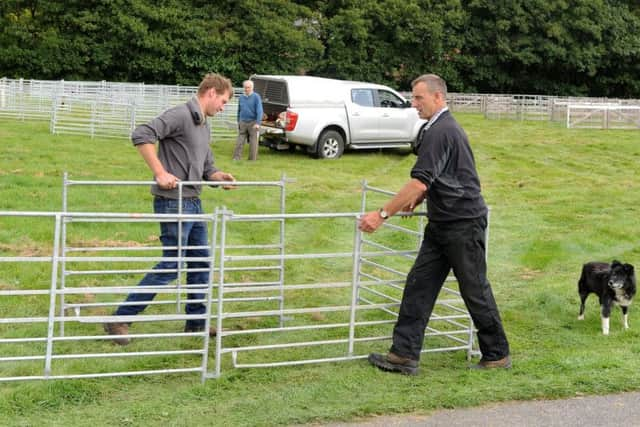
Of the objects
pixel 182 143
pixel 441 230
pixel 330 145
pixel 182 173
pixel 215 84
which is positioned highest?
pixel 215 84

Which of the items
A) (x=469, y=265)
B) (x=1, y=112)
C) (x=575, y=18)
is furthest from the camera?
(x=575, y=18)

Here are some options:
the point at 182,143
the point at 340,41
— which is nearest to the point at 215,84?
the point at 182,143

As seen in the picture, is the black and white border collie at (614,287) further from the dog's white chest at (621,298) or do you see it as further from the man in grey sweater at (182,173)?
the man in grey sweater at (182,173)

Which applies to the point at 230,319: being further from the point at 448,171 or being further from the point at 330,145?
the point at 330,145

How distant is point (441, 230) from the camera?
628cm

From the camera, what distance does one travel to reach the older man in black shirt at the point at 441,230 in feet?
20.0

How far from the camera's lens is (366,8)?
53594 mm

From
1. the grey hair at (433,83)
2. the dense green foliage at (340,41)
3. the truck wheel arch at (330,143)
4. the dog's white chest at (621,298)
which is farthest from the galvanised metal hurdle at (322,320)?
the dense green foliage at (340,41)

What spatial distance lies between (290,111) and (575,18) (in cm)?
4216

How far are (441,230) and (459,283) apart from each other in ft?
1.38

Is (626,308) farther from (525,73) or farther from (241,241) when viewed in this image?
(525,73)

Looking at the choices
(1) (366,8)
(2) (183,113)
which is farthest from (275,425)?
(1) (366,8)

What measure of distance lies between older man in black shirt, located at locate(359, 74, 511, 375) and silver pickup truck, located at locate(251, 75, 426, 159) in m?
14.5

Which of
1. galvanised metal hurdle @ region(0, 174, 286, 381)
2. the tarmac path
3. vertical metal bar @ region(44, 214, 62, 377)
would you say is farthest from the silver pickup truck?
the tarmac path
